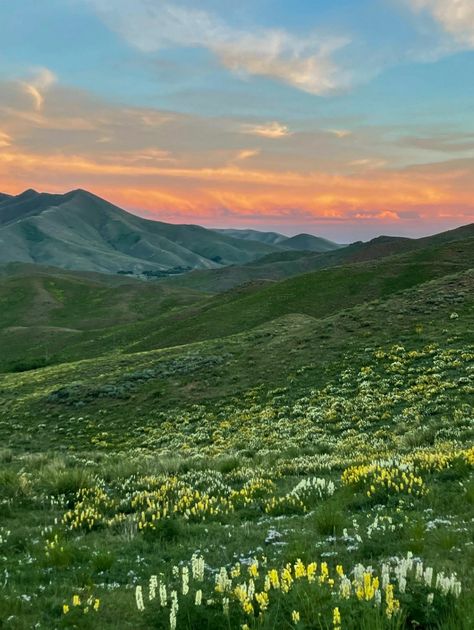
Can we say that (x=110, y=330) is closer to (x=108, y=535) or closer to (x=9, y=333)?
(x=9, y=333)

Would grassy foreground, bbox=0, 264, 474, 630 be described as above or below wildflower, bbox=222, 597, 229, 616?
below

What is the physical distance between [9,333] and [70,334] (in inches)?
701

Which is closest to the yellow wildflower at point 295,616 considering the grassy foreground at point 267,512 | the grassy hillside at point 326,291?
the grassy foreground at point 267,512

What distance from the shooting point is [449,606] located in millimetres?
4633

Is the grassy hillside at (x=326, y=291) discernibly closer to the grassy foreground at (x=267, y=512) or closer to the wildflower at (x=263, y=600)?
the grassy foreground at (x=267, y=512)

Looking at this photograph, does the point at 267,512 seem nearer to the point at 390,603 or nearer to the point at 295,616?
the point at 295,616

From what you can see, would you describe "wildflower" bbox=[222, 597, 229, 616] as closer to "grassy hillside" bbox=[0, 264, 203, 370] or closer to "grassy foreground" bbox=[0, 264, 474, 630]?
"grassy foreground" bbox=[0, 264, 474, 630]

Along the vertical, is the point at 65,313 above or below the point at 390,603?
below

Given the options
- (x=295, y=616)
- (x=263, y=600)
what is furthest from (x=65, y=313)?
(x=295, y=616)

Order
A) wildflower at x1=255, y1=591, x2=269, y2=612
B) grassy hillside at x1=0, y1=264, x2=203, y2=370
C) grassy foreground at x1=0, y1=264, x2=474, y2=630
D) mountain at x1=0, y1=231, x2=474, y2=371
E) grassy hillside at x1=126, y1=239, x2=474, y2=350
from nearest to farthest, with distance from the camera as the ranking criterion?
wildflower at x1=255, y1=591, x2=269, y2=612, grassy foreground at x1=0, y1=264, x2=474, y2=630, grassy hillside at x1=126, y1=239, x2=474, y2=350, mountain at x1=0, y1=231, x2=474, y2=371, grassy hillside at x1=0, y1=264, x2=203, y2=370

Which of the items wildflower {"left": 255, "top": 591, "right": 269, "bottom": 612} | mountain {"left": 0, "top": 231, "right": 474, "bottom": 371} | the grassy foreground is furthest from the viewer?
mountain {"left": 0, "top": 231, "right": 474, "bottom": 371}

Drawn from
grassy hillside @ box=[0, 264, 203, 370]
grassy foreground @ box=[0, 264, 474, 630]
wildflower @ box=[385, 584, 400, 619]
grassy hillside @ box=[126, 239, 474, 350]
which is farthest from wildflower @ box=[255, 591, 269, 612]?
grassy hillside @ box=[0, 264, 203, 370]

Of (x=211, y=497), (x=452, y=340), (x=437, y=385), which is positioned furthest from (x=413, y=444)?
(x=452, y=340)

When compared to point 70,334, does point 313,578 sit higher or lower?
higher
